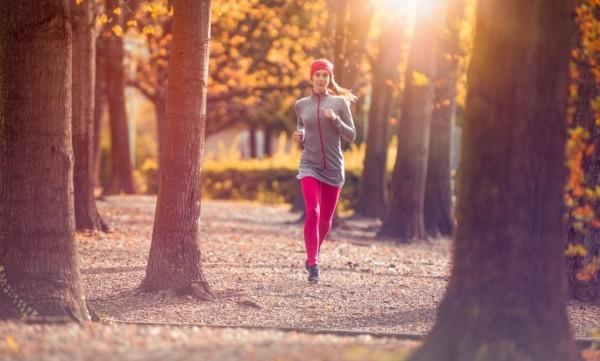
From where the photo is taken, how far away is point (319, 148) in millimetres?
10680

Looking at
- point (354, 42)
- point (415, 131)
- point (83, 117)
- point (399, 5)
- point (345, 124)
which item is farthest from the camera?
point (399, 5)

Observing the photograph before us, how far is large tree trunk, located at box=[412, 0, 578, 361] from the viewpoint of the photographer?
5.96 meters

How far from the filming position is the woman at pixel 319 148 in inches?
420

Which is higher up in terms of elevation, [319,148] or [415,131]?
[415,131]

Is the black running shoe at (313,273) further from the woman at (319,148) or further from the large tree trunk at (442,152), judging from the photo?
the large tree trunk at (442,152)

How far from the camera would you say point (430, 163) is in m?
19.6

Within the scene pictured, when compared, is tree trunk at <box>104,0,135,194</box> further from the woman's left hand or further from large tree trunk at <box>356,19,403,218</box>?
the woman's left hand

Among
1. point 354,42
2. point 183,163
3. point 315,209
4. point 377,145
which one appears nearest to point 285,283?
point 315,209

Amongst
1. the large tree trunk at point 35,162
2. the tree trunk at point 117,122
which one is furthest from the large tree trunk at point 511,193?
the tree trunk at point 117,122

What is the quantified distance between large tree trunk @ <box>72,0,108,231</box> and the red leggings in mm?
5068

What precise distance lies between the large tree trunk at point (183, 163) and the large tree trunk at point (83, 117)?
5424mm

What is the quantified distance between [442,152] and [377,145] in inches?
140

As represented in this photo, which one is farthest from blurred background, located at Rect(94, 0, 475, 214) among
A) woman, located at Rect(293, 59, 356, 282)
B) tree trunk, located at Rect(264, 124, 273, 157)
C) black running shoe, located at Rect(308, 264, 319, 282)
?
tree trunk, located at Rect(264, 124, 273, 157)

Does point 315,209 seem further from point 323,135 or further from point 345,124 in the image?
point 345,124
